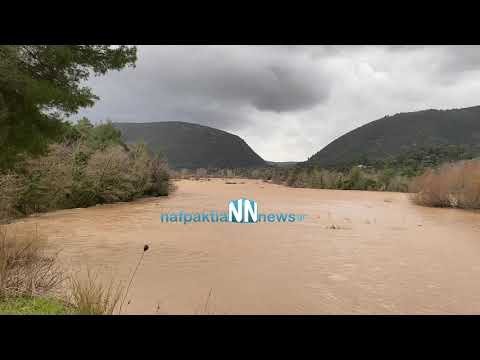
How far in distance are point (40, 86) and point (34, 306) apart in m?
4.07

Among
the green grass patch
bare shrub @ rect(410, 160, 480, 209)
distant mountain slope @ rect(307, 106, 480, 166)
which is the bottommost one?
the green grass patch

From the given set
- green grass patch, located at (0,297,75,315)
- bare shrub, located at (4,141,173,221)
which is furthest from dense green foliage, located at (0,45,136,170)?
bare shrub, located at (4,141,173,221)

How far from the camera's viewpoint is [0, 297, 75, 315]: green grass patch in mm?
3385

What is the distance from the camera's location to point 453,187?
19344mm

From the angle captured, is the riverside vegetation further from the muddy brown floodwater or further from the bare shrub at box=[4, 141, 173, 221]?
the muddy brown floodwater

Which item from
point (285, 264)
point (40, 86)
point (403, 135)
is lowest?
point (285, 264)

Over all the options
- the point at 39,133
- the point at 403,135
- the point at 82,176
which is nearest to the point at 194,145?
the point at 403,135

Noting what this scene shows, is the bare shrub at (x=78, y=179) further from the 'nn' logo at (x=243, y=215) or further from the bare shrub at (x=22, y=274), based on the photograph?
the 'nn' logo at (x=243, y=215)

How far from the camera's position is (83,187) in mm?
18562

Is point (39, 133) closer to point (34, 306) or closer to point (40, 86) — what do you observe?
point (40, 86)

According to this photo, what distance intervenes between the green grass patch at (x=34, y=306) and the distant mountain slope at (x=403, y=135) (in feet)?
220

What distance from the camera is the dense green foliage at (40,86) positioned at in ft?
18.6

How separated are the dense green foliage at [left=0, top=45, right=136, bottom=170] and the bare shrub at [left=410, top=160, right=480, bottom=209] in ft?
64.5
